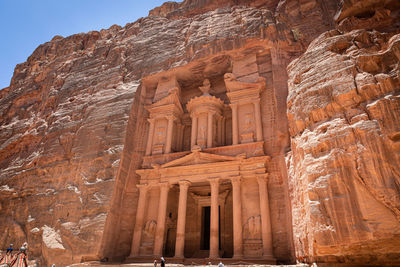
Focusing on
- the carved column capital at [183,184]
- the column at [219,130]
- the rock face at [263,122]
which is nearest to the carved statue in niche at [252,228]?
the rock face at [263,122]

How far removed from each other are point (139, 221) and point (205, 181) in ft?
14.1

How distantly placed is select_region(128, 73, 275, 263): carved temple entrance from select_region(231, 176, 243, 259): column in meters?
0.04

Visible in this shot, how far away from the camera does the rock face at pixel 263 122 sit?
8.27m

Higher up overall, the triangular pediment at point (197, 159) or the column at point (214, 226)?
the triangular pediment at point (197, 159)

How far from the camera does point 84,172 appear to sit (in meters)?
16.6

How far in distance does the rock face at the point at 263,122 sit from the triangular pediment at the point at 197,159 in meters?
2.50

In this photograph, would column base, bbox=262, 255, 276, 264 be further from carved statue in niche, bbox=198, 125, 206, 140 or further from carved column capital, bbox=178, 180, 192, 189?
carved statue in niche, bbox=198, 125, 206, 140

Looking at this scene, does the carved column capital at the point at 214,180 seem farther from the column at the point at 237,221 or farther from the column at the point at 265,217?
the column at the point at 265,217

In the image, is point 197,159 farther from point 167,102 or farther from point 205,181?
point 167,102

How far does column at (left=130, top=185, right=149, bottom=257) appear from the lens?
1475cm

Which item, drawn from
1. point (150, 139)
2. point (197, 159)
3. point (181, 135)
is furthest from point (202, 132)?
point (150, 139)

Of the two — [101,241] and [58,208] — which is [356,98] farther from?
[58,208]

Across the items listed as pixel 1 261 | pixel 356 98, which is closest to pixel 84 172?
pixel 1 261

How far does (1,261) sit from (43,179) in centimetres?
707
